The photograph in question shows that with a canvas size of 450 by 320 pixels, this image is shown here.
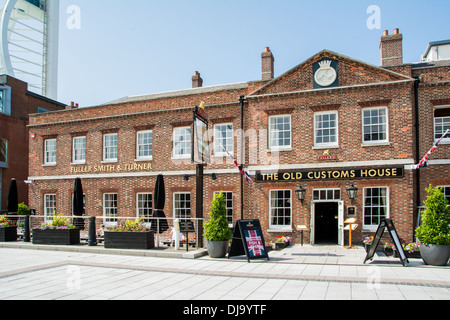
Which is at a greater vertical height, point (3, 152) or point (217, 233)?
point (3, 152)

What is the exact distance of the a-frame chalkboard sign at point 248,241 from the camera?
39.7 feet

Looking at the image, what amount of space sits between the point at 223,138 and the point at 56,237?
8712 mm

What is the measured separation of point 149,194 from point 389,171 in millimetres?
11900

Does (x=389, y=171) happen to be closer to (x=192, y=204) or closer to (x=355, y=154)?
(x=355, y=154)

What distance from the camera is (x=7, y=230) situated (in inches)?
681

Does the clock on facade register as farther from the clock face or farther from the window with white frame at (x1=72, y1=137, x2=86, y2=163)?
the window with white frame at (x1=72, y1=137, x2=86, y2=163)

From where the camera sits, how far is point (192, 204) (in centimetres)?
1909

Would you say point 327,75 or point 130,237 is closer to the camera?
point 130,237

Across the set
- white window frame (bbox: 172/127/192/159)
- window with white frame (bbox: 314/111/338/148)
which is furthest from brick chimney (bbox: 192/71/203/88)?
window with white frame (bbox: 314/111/338/148)

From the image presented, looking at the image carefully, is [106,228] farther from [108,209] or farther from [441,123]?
[441,123]

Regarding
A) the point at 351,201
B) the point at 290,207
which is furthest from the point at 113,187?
the point at 351,201

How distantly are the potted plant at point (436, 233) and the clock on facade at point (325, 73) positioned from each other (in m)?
7.13

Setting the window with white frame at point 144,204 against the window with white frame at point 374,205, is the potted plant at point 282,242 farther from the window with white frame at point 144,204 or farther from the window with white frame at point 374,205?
the window with white frame at point 144,204

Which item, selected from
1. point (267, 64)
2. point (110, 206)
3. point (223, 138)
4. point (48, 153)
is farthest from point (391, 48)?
point (48, 153)
